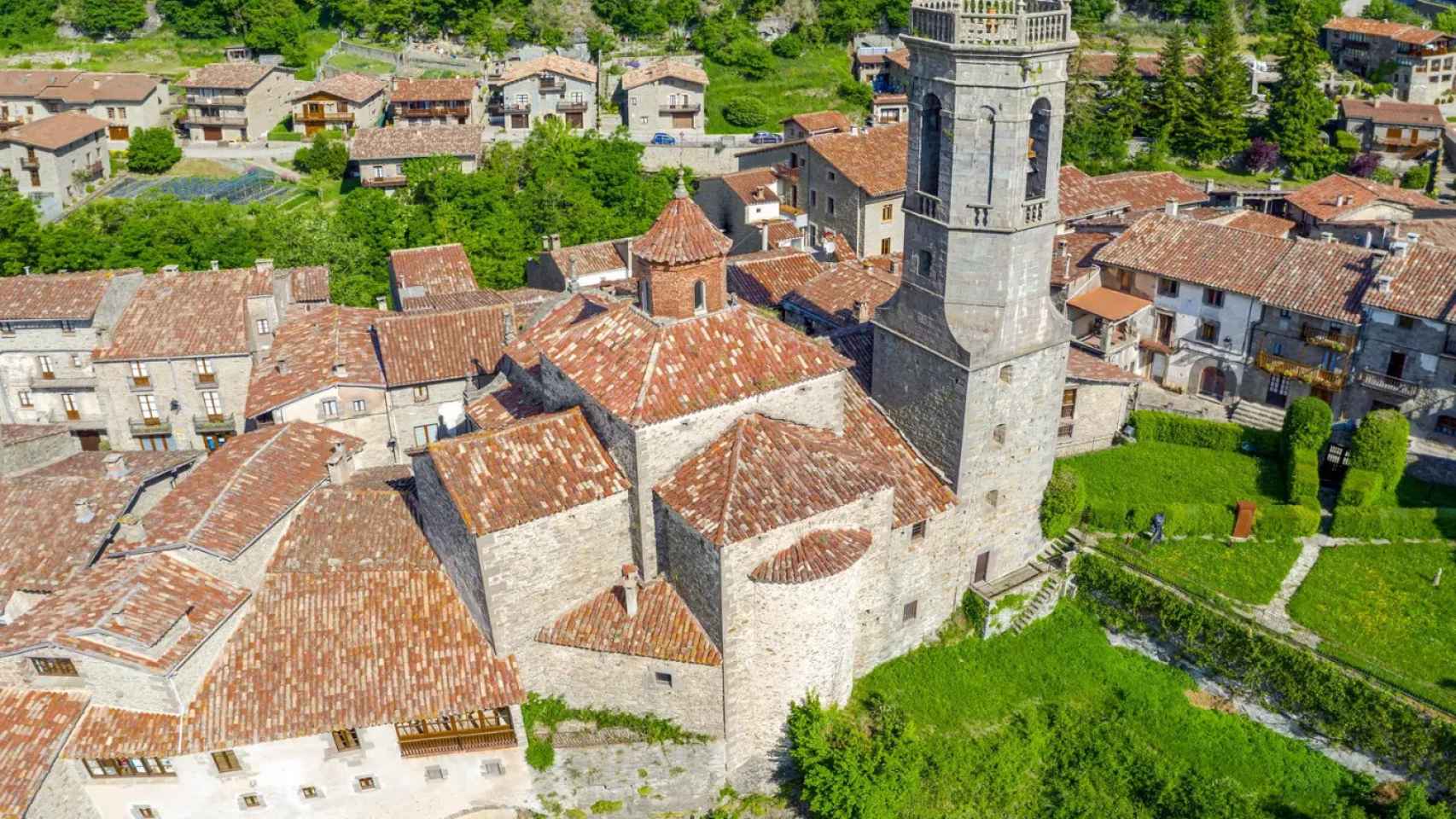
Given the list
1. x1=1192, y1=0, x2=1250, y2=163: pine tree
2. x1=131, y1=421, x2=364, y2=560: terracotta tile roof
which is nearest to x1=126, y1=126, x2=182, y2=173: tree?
x1=131, y1=421, x2=364, y2=560: terracotta tile roof

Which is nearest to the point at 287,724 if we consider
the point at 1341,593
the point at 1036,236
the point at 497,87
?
the point at 1036,236

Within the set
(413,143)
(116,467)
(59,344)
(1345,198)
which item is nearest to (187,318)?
(59,344)

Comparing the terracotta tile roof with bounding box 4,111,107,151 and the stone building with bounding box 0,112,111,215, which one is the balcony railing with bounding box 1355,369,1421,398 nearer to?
the stone building with bounding box 0,112,111,215

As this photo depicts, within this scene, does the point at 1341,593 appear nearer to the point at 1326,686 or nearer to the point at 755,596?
the point at 1326,686

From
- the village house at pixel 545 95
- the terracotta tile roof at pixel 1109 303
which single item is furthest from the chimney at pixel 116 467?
the village house at pixel 545 95

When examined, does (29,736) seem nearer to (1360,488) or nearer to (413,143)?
(1360,488)

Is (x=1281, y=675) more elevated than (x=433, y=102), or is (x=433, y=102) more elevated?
(x=433, y=102)
